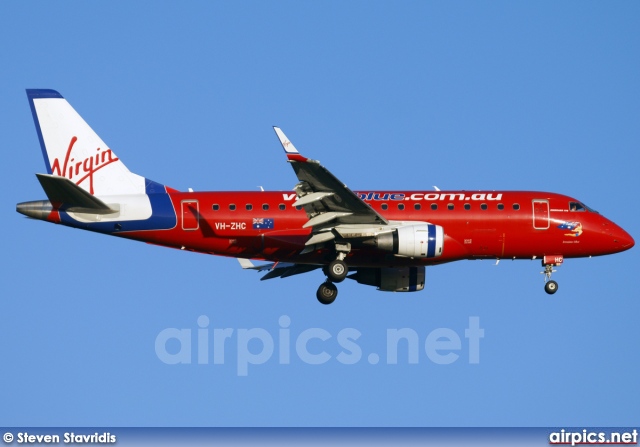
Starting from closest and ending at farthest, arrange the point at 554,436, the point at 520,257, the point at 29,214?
the point at 554,436
the point at 29,214
the point at 520,257

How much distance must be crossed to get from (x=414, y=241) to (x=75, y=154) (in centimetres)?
1720

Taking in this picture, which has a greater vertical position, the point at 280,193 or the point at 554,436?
the point at 280,193

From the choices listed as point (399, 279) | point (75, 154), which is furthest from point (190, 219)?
point (399, 279)

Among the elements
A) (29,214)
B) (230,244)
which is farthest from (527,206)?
(29,214)

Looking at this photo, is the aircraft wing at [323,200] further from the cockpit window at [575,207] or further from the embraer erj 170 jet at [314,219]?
the cockpit window at [575,207]

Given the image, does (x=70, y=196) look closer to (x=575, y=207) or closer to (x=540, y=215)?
(x=540, y=215)

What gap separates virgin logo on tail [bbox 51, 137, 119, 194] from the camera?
2940 inches

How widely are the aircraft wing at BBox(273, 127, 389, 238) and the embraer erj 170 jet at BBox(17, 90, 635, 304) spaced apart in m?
0.08

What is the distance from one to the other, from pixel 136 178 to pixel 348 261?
11.2 meters

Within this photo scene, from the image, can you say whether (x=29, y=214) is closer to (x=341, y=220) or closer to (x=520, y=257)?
(x=341, y=220)

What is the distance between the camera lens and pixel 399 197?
75.6 m

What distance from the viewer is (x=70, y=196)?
2808 inches

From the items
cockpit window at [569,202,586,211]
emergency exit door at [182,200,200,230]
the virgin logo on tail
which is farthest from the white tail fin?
cockpit window at [569,202,586,211]

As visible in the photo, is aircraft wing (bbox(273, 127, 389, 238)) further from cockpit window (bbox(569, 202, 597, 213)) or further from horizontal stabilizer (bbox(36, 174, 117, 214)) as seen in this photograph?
cockpit window (bbox(569, 202, 597, 213))
